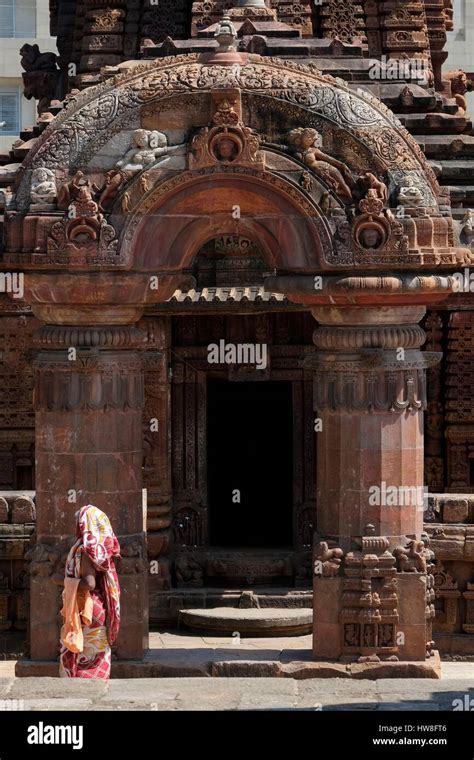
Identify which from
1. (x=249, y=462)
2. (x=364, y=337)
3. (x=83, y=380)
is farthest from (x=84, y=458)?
(x=249, y=462)

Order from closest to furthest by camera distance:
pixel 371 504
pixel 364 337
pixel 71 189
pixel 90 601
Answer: pixel 90 601 → pixel 71 189 → pixel 364 337 → pixel 371 504

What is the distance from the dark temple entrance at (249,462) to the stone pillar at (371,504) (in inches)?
259

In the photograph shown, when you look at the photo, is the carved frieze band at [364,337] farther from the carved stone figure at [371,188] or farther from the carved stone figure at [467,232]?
the carved stone figure at [467,232]

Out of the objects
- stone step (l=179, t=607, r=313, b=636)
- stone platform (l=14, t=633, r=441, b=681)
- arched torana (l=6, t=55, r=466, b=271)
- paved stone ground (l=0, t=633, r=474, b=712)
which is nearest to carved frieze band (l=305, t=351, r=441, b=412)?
arched torana (l=6, t=55, r=466, b=271)

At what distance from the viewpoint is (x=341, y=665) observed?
2280 cm

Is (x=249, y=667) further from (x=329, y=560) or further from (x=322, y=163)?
(x=322, y=163)

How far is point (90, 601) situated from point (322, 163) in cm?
456

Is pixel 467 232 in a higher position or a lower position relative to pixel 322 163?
lower

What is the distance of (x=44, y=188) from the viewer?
74.3ft

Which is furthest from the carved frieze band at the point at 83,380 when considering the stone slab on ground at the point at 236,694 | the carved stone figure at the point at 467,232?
the stone slab on ground at the point at 236,694

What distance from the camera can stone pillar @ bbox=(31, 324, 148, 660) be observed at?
2295cm

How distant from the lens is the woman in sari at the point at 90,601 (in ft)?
69.5
